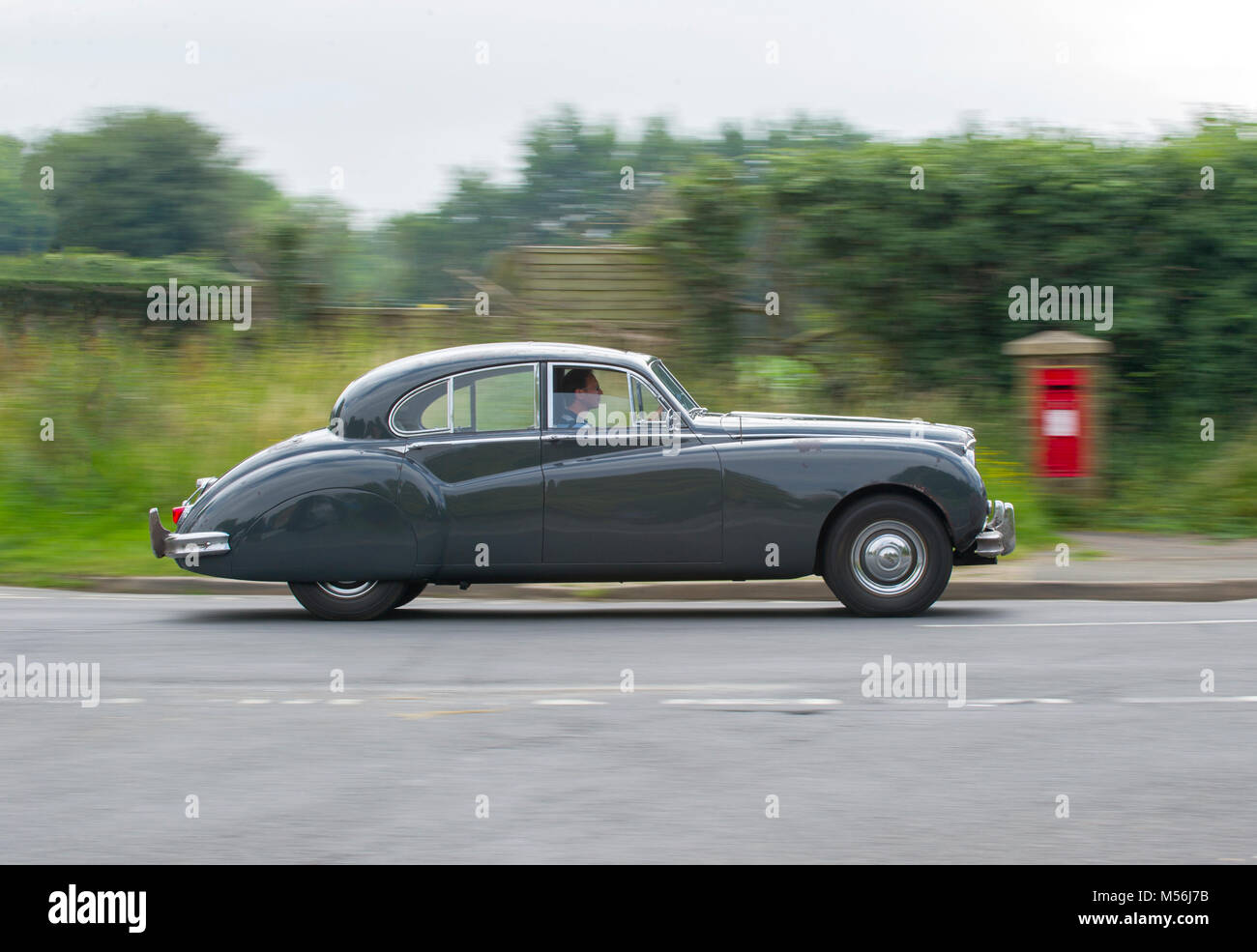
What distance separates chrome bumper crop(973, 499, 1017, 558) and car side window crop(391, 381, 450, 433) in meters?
3.41

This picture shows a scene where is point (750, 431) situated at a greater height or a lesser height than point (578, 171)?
lesser

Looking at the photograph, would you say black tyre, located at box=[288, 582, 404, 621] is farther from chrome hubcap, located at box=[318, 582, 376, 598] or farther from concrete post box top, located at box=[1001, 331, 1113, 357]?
concrete post box top, located at box=[1001, 331, 1113, 357]

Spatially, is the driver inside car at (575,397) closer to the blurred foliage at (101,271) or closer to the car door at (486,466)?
the car door at (486,466)

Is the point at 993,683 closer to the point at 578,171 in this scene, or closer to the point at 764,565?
the point at 764,565

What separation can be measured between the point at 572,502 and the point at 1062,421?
6.30 metres

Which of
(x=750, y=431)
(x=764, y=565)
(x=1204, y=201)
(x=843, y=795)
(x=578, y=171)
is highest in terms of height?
(x=578, y=171)

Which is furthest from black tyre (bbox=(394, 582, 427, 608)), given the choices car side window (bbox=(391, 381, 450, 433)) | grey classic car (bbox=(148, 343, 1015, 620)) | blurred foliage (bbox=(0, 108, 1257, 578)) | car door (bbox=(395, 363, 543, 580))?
blurred foliage (bbox=(0, 108, 1257, 578))

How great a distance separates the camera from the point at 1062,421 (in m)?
13.3

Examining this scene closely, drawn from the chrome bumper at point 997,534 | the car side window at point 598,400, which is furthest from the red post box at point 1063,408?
the car side window at point 598,400

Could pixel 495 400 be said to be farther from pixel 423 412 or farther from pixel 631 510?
pixel 631 510

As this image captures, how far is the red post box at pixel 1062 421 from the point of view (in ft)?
43.4

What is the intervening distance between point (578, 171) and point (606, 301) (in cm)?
3030

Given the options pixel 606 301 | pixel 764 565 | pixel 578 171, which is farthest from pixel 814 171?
pixel 578 171

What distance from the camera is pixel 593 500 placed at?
8828 mm
